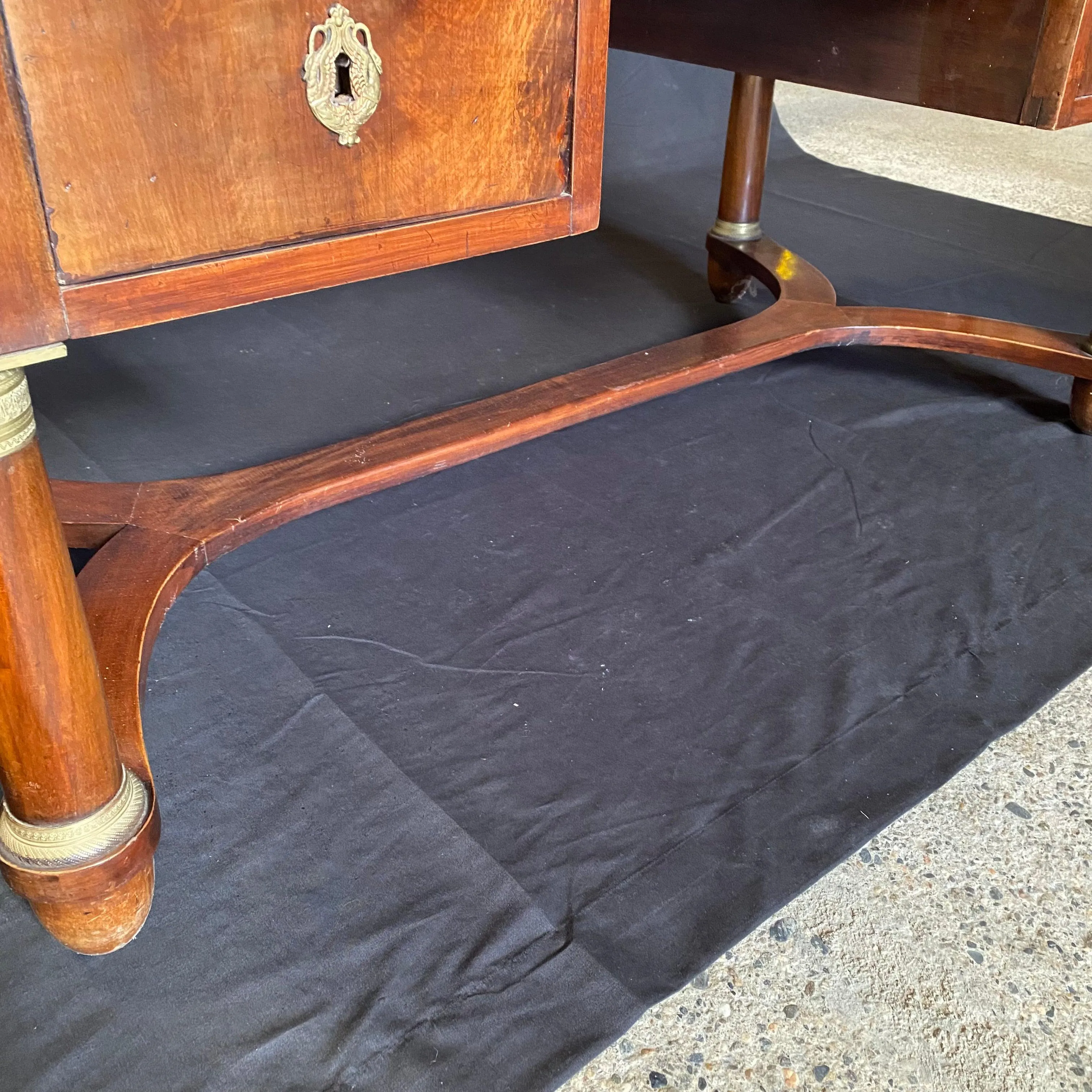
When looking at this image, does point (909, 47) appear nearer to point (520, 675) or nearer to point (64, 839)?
point (520, 675)

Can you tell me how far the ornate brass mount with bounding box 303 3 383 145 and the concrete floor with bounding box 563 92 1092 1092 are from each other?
0.64 metres

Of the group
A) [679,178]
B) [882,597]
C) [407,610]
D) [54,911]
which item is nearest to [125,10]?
[54,911]

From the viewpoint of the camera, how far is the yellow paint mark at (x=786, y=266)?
176cm

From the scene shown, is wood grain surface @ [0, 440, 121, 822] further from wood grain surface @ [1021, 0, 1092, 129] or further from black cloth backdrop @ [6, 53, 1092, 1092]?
wood grain surface @ [1021, 0, 1092, 129]

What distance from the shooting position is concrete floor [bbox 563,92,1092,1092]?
0.75m

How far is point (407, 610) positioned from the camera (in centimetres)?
117

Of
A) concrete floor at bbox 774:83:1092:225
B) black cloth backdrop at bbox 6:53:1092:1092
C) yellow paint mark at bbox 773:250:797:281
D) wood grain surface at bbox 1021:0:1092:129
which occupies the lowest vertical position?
concrete floor at bbox 774:83:1092:225

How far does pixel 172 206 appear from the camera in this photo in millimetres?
647

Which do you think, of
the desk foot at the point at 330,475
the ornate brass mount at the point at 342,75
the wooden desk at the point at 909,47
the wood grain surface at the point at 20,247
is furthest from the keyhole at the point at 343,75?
the wooden desk at the point at 909,47

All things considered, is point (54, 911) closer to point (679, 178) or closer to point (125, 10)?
point (125, 10)

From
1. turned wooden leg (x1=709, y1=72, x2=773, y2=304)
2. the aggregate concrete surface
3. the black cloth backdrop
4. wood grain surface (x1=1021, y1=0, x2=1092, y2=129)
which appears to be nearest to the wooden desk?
wood grain surface (x1=1021, y1=0, x2=1092, y2=129)

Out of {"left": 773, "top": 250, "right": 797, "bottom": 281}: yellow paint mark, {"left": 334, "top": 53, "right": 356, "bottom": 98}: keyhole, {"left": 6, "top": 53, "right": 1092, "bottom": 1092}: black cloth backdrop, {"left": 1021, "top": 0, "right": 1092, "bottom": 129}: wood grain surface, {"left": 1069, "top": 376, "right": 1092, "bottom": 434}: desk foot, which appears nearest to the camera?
{"left": 334, "top": 53, "right": 356, "bottom": 98}: keyhole

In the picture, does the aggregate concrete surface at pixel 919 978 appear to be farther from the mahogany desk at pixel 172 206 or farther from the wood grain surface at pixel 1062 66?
the wood grain surface at pixel 1062 66

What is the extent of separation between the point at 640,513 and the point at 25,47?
92cm
